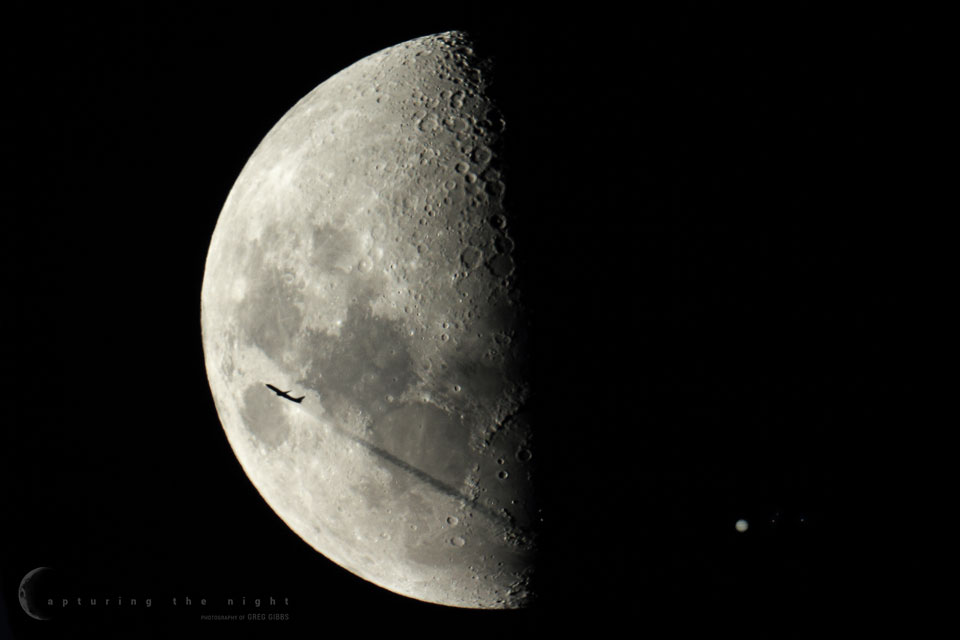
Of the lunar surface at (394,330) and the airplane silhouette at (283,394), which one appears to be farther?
the airplane silhouette at (283,394)

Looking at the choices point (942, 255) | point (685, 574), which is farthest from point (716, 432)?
point (942, 255)

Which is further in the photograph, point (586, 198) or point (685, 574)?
point (685, 574)

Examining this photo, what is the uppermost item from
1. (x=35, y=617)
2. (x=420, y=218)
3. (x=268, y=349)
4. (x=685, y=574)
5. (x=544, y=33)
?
(x=544, y=33)

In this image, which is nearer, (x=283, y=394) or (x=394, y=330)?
(x=394, y=330)

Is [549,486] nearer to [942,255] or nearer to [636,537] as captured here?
[636,537]

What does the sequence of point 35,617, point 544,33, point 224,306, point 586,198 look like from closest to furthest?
point 586,198
point 544,33
point 224,306
point 35,617

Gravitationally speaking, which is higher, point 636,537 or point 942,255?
point 942,255

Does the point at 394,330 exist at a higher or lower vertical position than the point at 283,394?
higher

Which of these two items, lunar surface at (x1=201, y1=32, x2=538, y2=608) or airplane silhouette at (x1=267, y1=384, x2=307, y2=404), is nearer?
lunar surface at (x1=201, y1=32, x2=538, y2=608)
